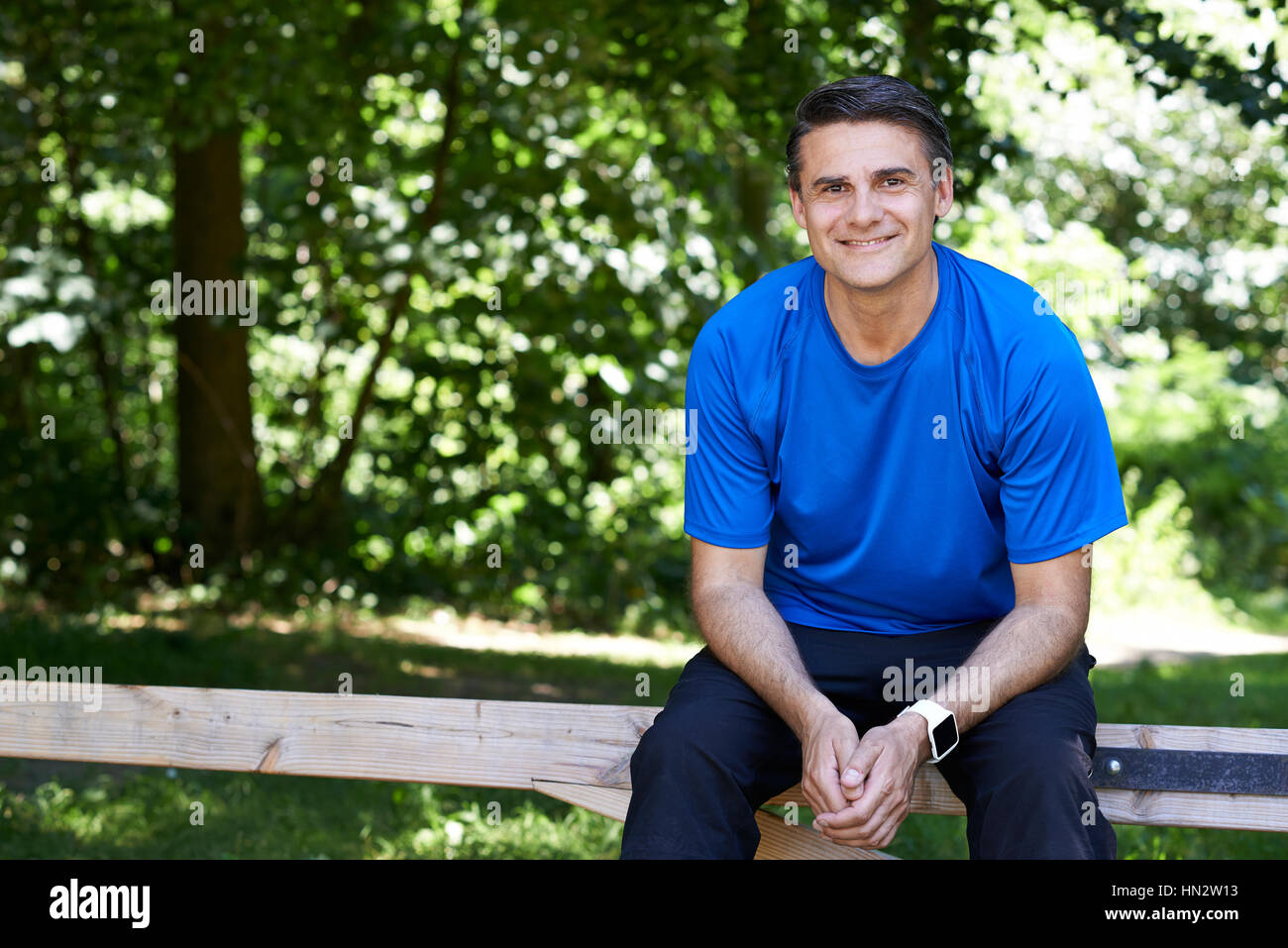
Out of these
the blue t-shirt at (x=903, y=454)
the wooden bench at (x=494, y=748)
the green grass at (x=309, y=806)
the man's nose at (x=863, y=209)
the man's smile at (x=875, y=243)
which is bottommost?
the green grass at (x=309, y=806)

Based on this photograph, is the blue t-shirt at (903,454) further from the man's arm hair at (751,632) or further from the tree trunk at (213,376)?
the tree trunk at (213,376)

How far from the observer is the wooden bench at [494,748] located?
2248 mm

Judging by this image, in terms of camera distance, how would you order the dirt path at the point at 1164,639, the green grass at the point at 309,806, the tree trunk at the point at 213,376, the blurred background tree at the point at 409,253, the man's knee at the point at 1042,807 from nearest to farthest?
the man's knee at the point at 1042,807 → the green grass at the point at 309,806 → the blurred background tree at the point at 409,253 → the tree trunk at the point at 213,376 → the dirt path at the point at 1164,639

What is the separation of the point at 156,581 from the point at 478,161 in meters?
3.56

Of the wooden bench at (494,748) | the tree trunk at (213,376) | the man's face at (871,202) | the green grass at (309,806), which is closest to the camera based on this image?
the wooden bench at (494,748)

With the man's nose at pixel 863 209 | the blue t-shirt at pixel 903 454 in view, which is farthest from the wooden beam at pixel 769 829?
the man's nose at pixel 863 209

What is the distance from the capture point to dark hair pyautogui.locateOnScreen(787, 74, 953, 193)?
8.09ft

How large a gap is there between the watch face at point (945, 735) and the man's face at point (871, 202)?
84 centimetres

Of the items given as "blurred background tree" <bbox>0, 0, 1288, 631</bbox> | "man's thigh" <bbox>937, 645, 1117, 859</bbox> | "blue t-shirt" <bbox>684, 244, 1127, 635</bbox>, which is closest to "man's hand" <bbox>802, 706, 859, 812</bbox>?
"man's thigh" <bbox>937, 645, 1117, 859</bbox>

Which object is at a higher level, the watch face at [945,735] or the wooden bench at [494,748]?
the watch face at [945,735]

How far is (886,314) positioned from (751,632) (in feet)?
2.23

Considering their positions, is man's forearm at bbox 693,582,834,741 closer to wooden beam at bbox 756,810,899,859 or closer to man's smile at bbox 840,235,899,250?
wooden beam at bbox 756,810,899,859
